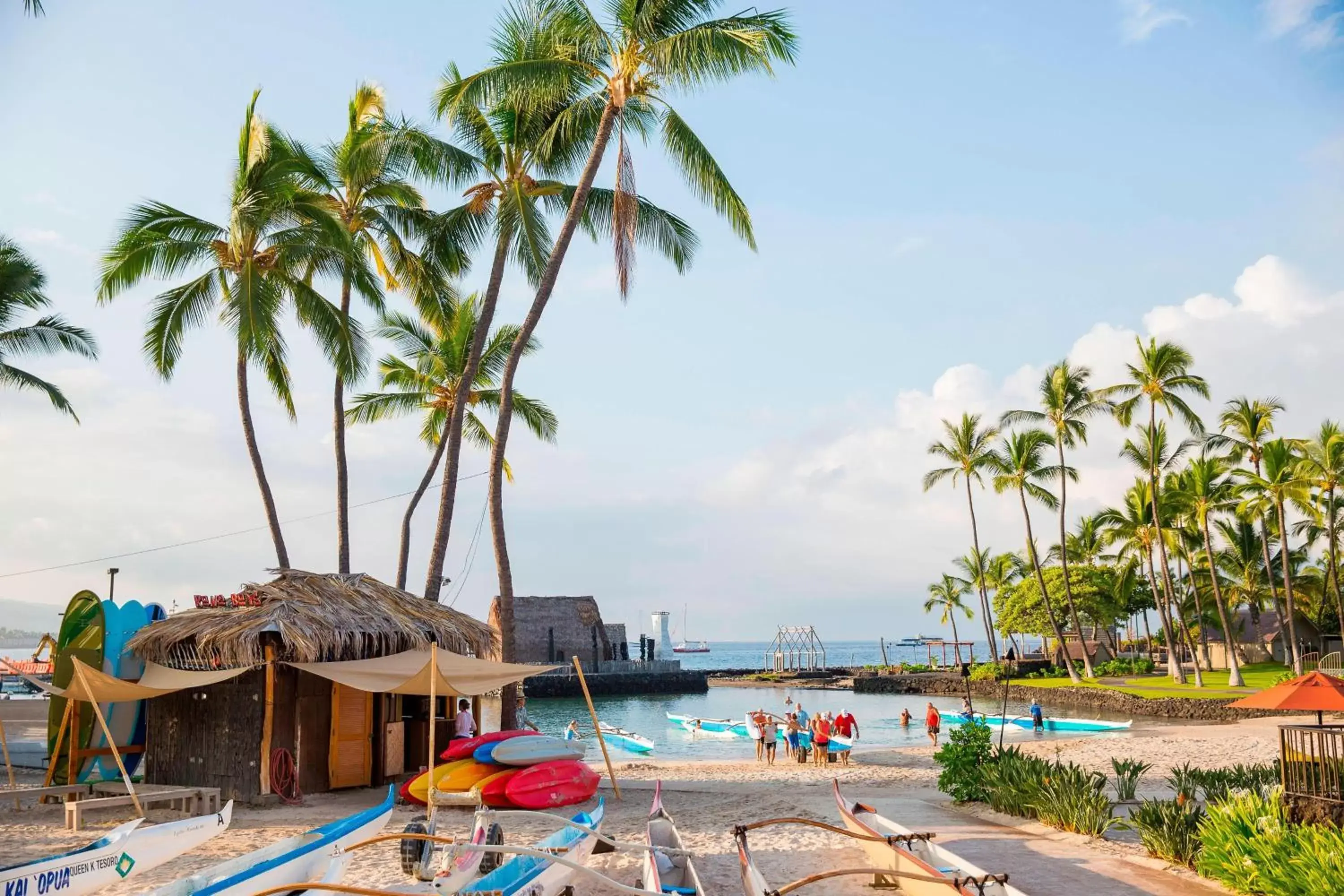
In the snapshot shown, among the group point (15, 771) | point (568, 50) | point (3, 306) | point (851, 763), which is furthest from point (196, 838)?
→ point (3, 306)

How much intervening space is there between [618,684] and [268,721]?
4776 centimetres

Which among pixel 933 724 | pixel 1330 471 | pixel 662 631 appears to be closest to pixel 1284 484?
pixel 1330 471

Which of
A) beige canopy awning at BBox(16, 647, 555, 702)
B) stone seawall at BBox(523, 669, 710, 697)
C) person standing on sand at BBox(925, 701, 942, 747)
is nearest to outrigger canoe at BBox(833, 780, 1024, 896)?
beige canopy awning at BBox(16, 647, 555, 702)

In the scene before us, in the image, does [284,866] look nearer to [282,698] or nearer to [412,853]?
[412,853]

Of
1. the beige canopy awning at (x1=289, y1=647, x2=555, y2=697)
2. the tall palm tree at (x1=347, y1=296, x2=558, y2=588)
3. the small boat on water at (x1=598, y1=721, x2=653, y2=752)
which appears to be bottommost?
the small boat on water at (x1=598, y1=721, x2=653, y2=752)

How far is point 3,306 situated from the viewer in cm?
2475

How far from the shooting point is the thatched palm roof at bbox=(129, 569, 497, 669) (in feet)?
46.3

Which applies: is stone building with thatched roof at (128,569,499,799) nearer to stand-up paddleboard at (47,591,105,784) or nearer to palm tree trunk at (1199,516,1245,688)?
stand-up paddleboard at (47,591,105,784)

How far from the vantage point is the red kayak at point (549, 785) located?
42.7 feet

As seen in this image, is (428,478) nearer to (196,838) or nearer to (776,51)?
(776,51)

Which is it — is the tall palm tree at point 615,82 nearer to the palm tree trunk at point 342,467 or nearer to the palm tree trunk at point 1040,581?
the palm tree trunk at point 342,467

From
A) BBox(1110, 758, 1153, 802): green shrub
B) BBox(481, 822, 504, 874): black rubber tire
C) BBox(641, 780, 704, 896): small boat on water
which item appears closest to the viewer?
BBox(641, 780, 704, 896): small boat on water

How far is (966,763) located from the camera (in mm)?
14312

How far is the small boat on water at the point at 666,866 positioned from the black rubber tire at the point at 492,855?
130 centimetres
